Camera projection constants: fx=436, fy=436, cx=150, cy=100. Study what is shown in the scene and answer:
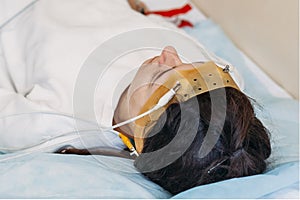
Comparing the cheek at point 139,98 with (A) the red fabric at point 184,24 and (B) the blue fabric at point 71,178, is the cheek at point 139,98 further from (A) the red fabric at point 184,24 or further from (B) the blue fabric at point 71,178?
(A) the red fabric at point 184,24

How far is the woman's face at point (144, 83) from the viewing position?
3.15ft

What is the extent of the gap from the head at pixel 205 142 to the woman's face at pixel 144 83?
12 millimetres

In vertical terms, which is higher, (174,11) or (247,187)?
(174,11)

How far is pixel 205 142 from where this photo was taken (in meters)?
0.85

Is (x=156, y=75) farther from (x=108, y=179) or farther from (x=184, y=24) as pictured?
(x=184, y=24)

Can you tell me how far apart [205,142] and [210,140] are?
0.01 metres

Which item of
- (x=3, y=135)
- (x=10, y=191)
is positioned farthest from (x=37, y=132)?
(x=10, y=191)

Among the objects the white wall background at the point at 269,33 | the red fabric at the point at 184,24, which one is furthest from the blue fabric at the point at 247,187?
the red fabric at the point at 184,24

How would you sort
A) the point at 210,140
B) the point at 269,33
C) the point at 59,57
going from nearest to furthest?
the point at 210,140 < the point at 59,57 < the point at 269,33

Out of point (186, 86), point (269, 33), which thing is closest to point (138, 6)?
point (269, 33)

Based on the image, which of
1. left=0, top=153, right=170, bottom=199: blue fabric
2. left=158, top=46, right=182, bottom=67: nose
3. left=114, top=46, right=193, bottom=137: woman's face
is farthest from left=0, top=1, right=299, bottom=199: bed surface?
left=158, top=46, right=182, bottom=67: nose

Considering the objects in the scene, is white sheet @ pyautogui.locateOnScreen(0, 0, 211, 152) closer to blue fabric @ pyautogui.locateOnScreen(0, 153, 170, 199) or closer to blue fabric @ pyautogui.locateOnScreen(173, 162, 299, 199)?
blue fabric @ pyautogui.locateOnScreen(0, 153, 170, 199)

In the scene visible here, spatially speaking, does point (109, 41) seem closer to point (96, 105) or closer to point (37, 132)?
point (96, 105)

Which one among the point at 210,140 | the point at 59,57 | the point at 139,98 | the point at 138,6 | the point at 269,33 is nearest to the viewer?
the point at 210,140
